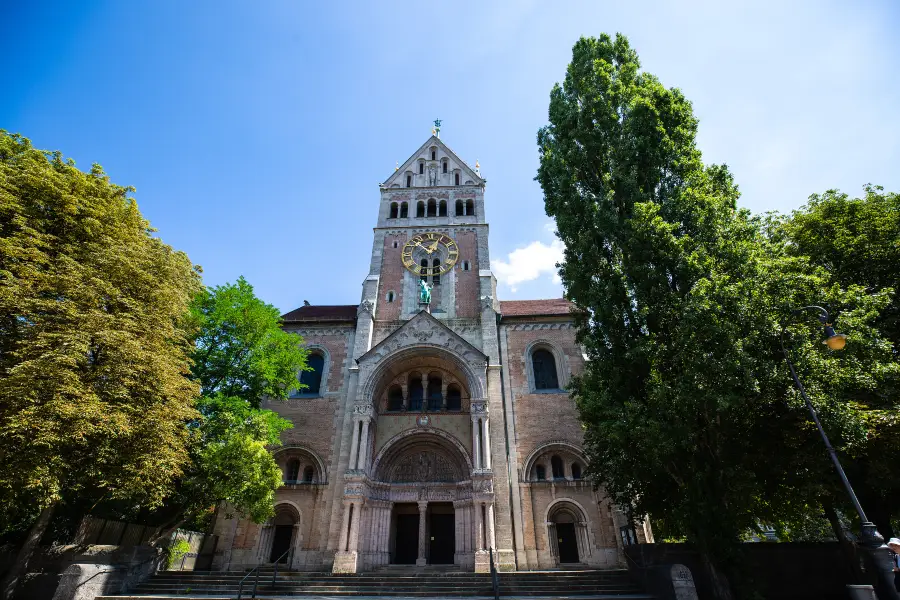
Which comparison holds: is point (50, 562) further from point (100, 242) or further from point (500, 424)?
point (500, 424)

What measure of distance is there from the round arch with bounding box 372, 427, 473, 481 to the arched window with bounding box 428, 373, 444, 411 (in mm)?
1630

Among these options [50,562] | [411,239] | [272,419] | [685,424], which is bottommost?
[50,562]

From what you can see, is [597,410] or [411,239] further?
[411,239]

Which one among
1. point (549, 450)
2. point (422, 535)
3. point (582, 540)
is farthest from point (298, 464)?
point (582, 540)

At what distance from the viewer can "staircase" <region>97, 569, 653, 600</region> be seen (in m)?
13.8

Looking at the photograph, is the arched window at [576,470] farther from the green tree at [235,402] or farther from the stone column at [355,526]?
the green tree at [235,402]

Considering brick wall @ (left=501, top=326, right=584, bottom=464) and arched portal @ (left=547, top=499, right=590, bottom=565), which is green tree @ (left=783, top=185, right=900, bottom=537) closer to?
arched portal @ (left=547, top=499, right=590, bottom=565)

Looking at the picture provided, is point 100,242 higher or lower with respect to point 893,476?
higher

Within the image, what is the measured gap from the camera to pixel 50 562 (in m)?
12.6

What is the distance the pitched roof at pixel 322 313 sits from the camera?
25.6 meters

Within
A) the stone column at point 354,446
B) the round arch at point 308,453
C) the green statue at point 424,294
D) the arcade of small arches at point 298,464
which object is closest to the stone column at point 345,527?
the stone column at point 354,446

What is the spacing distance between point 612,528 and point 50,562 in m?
19.9

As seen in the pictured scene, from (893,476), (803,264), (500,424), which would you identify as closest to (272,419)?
(500,424)

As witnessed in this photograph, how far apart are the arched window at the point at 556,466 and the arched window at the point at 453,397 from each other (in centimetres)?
522
